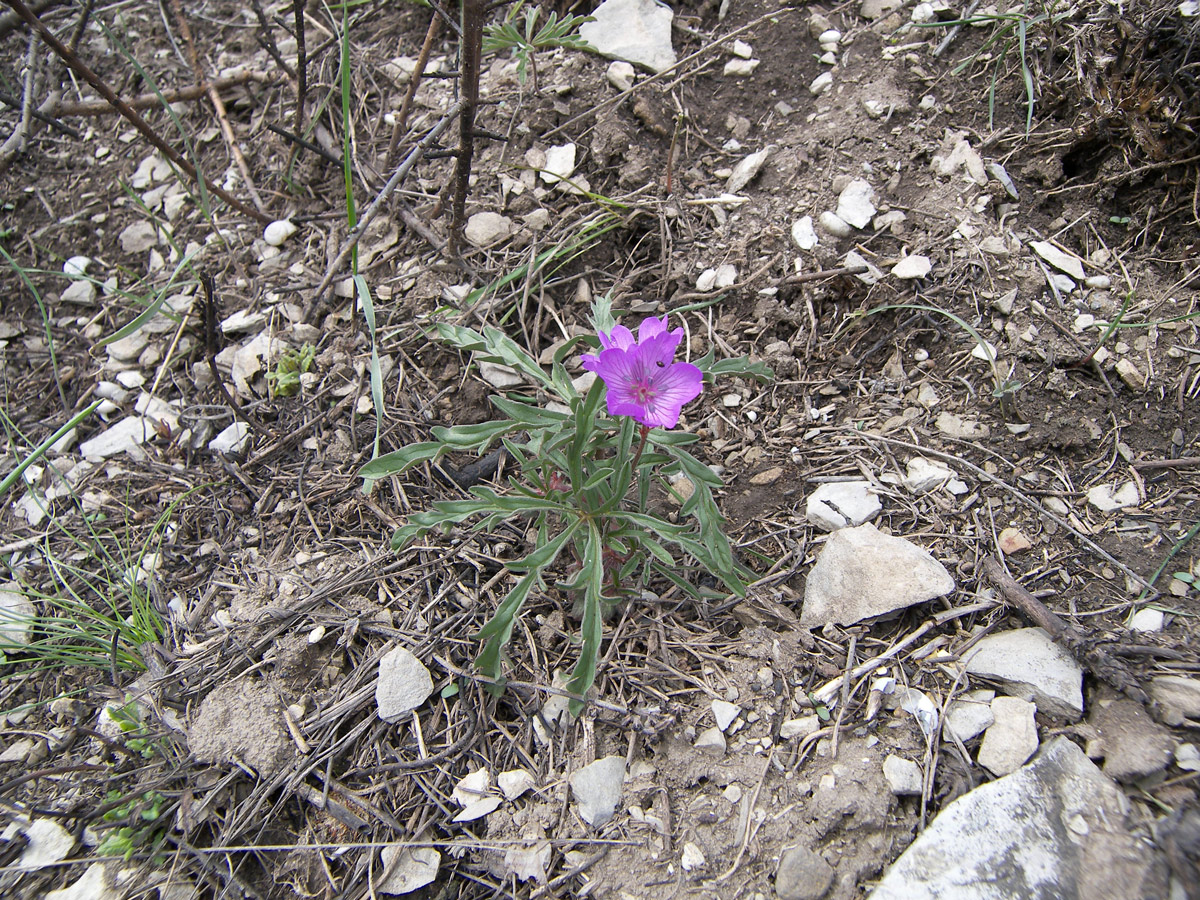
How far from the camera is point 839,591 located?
6.09 ft

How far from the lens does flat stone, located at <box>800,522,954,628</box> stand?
1806 millimetres

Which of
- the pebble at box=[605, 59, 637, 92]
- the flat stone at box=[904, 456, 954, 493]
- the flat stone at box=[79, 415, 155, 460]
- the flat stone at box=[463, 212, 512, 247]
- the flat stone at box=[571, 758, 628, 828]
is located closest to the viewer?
the flat stone at box=[571, 758, 628, 828]

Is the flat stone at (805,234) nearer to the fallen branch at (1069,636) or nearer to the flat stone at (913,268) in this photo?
the flat stone at (913,268)

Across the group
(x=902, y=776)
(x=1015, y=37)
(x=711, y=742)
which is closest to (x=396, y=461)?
(x=711, y=742)

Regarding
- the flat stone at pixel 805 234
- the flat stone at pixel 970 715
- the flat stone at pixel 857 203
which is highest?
the flat stone at pixel 857 203

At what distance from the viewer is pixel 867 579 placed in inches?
72.2

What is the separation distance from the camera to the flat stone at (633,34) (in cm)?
281

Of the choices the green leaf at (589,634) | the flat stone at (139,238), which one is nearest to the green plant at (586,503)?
the green leaf at (589,634)

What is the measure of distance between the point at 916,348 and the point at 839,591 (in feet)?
2.88

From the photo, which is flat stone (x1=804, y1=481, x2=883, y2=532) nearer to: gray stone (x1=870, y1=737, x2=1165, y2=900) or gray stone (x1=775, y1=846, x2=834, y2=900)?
gray stone (x1=870, y1=737, x2=1165, y2=900)

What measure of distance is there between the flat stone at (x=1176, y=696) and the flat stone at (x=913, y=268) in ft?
4.20

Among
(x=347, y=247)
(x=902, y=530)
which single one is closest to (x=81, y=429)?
(x=347, y=247)

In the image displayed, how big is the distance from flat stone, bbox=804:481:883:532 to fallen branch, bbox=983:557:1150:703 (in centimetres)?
32

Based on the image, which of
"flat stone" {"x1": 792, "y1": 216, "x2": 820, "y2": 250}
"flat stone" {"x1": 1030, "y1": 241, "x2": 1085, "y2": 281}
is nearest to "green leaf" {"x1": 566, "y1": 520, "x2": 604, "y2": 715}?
"flat stone" {"x1": 792, "y1": 216, "x2": 820, "y2": 250}
